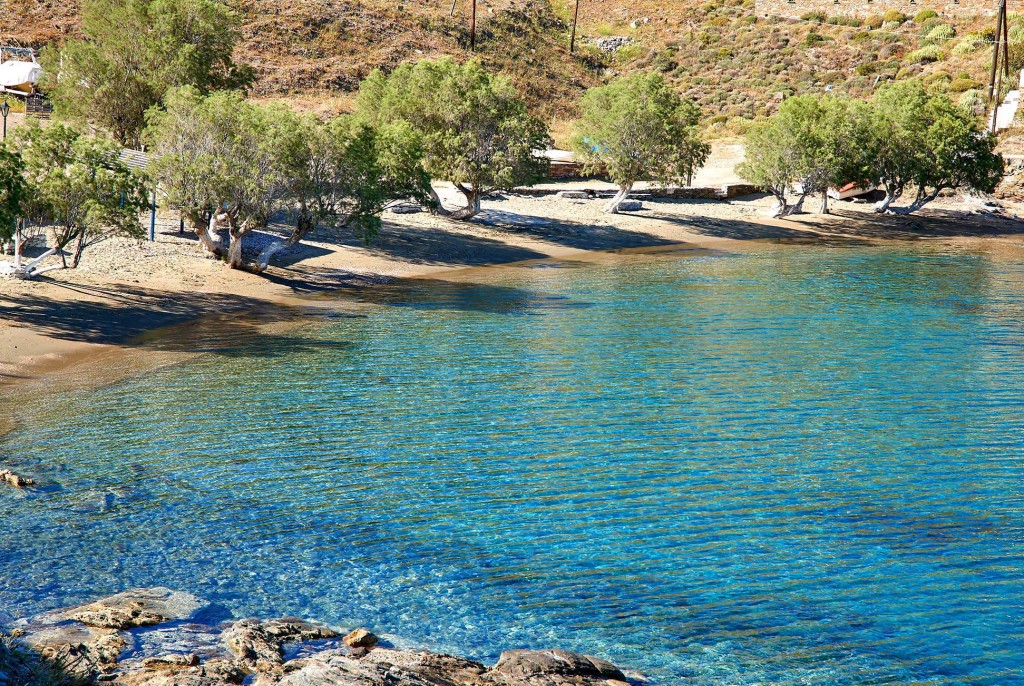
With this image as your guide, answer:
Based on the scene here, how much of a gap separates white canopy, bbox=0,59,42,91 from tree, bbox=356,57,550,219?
24.3 m

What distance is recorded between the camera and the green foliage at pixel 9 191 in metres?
27.6

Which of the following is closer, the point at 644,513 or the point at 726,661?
the point at 726,661

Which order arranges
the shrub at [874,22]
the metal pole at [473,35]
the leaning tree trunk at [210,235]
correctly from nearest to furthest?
the leaning tree trunk at [210,235] < the metal pole at [473,35] < the shrub at [874,22]

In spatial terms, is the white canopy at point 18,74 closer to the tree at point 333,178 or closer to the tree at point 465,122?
the tree at point 465,122

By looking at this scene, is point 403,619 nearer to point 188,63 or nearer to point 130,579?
point 130,579

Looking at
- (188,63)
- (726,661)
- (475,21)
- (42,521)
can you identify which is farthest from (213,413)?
(475,21)

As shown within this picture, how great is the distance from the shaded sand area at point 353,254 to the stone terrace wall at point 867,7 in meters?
58.6

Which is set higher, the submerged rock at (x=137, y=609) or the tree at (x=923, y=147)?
the tree at (x=923, y=147)

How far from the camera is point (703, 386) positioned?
87.8 feet

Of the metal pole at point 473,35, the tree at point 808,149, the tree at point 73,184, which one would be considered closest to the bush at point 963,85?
the tree at point 808,149

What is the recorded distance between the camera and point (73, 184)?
1188 inches

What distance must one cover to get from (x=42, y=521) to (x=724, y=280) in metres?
34.6

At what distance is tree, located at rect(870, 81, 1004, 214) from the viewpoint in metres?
66.5

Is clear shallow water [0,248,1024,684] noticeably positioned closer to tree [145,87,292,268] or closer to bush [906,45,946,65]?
tree [145,87,292,268]
